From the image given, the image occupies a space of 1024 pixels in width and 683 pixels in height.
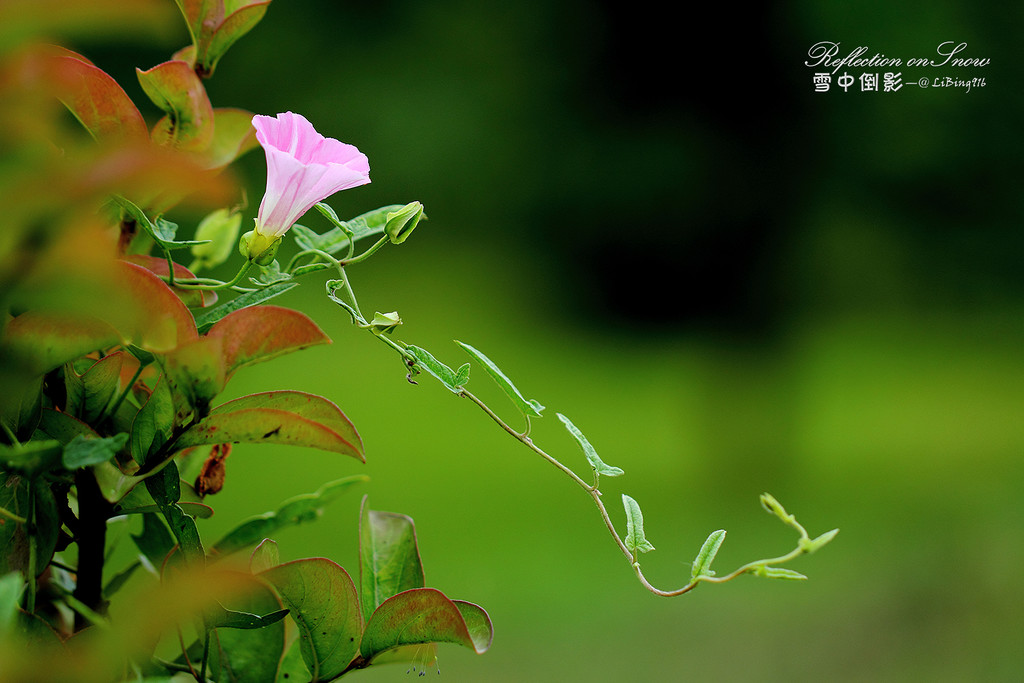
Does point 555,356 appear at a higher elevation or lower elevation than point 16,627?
lower

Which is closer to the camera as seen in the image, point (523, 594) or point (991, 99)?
point (523, 594)

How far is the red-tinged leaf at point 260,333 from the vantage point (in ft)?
0.57

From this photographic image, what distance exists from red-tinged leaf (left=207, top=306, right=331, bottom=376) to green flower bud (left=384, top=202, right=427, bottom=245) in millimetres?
58

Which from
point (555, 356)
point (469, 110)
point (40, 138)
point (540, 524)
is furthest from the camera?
point (555, 356)

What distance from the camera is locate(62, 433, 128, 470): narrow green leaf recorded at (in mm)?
150

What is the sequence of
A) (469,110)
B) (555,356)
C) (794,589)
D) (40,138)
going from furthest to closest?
1. (555,356)
2. (469,110)
3. (794,589)
4. (40,138)

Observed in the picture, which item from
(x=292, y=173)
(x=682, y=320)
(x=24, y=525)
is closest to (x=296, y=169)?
(x=292, y=173)

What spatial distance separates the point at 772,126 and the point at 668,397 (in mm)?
1282

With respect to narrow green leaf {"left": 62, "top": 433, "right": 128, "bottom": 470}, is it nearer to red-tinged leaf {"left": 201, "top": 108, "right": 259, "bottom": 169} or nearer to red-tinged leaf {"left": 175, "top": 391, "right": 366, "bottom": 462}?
red-tinged leaf {"left": 175, "top": 391, "right": 366, "bottom": 462}

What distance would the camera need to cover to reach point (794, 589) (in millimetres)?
1884

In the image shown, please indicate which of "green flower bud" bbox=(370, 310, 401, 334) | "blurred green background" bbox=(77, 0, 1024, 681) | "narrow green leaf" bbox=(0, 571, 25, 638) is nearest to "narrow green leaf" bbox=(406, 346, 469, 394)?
"green flower bud" bbox=(370, 310, 401, 334)

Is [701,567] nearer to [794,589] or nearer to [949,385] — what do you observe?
[794,589]

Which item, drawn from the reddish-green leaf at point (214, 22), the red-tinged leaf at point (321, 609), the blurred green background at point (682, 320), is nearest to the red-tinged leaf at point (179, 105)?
the reddish-green leaf at point (214, 22)

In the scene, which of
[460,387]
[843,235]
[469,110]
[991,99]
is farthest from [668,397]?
[460,387]
